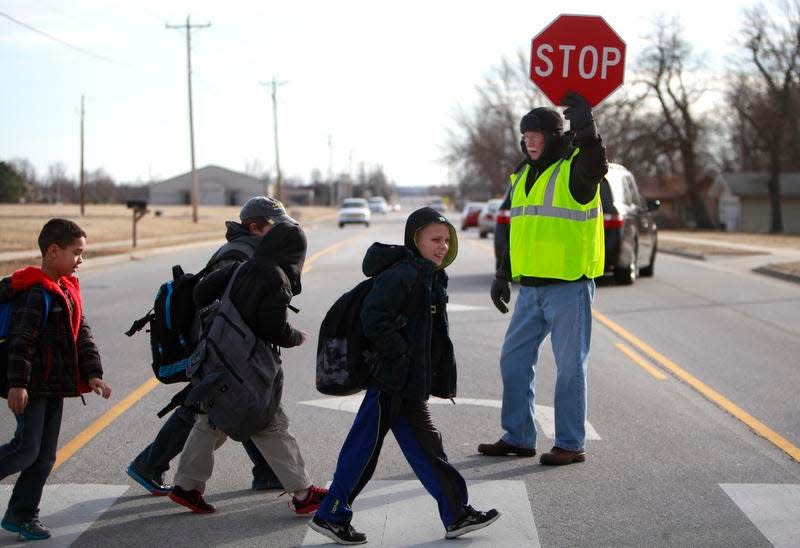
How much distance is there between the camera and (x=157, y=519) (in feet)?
18.3

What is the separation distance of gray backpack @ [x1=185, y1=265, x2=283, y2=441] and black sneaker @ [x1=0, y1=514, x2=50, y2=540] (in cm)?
85

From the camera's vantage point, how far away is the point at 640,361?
431 inches

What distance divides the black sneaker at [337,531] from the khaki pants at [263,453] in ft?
1.42

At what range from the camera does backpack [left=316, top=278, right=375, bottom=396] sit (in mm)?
5039

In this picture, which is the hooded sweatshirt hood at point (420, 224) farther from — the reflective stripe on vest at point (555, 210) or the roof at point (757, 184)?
the roof at point (757, 184)

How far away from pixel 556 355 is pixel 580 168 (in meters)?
1.10

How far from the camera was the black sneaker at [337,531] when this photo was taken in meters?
5.07

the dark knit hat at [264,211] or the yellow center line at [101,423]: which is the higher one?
the dark knit hat at [264,211]

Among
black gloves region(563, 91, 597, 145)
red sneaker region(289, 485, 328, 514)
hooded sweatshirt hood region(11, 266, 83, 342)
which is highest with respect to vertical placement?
black gloves region(563, 91, 597, 145)

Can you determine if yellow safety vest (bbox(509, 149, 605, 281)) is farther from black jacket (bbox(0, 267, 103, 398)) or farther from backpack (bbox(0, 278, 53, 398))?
backpack (bbox(0, 278, 53, 398))

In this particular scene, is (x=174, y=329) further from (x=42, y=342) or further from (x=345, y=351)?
(x=345, y=351)

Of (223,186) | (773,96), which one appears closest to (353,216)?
(773,96)

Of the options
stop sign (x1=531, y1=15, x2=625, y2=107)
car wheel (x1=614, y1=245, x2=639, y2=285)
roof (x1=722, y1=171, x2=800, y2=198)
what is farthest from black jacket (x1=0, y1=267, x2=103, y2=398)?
roof (x1=722, y1=171, x2=800, y2=198)

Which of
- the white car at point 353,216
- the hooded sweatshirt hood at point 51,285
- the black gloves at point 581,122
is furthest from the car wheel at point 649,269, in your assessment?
the white car at point 353,216
